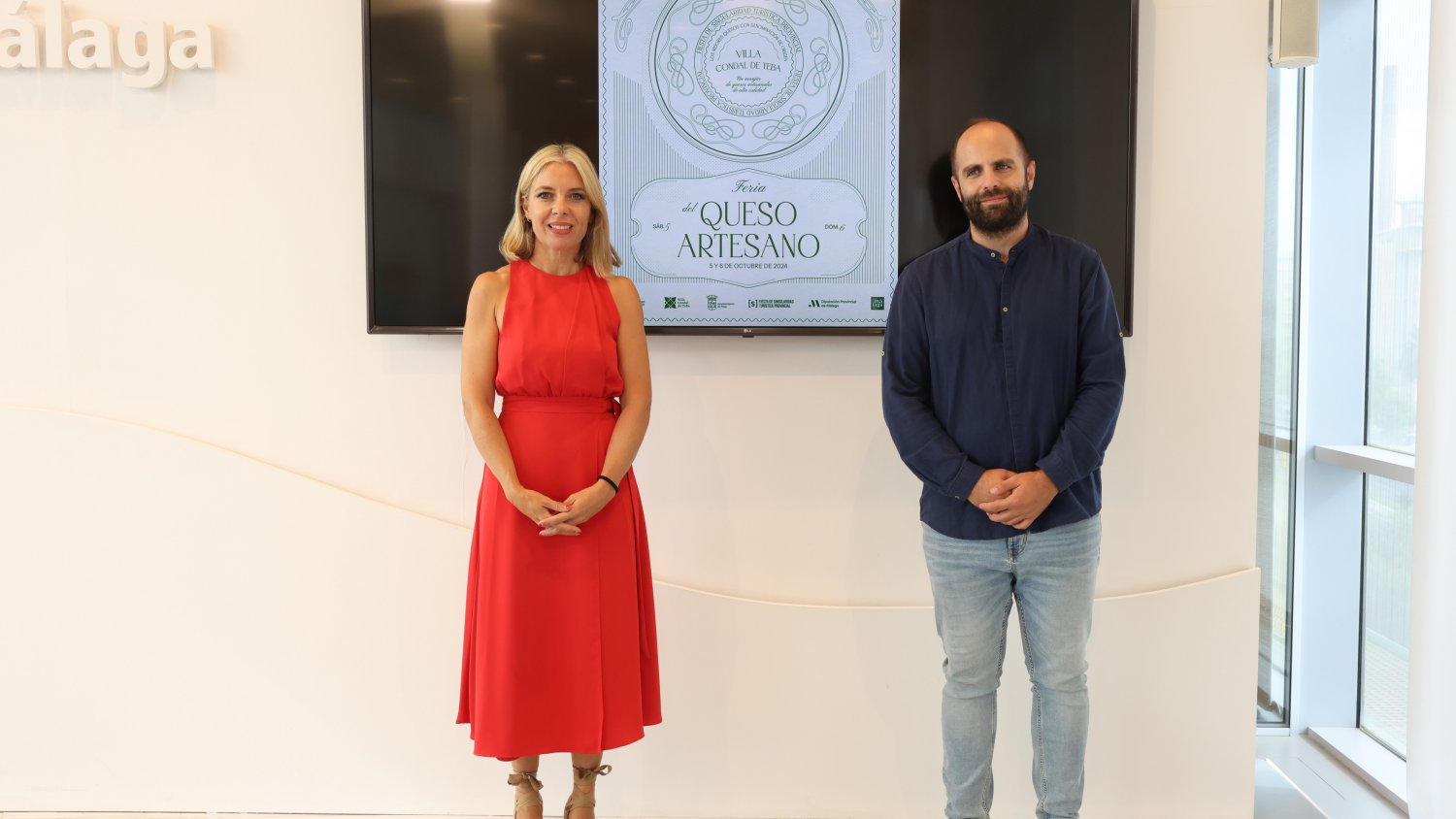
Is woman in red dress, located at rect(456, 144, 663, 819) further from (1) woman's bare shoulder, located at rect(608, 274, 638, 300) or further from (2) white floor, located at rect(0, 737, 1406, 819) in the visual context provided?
(2) white floor, located at rect(0, 737, 1406, 819)

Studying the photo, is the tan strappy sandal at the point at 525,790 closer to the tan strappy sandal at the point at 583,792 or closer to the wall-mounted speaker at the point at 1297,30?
the tan strappy sandal at the point at 583,792

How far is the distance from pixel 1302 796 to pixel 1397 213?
1.68m

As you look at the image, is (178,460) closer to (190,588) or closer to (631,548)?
(190,588)

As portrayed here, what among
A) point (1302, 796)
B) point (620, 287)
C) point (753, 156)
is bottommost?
point (1302, 796)

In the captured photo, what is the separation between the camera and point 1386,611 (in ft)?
9.80

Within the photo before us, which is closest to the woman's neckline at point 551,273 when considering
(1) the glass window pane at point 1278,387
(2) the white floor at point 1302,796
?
(2) the white floor at point 1302,796

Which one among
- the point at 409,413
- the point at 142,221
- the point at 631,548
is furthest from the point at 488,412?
the point at 142,221

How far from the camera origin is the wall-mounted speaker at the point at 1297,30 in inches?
98.7

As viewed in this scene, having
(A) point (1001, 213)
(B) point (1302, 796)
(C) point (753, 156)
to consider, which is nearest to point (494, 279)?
(C) point (753, 156)

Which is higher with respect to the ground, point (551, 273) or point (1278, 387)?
point (551, 273)

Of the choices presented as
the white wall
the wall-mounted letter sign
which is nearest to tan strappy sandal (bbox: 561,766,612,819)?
the white wall

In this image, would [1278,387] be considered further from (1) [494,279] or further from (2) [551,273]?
(1) [494,279]

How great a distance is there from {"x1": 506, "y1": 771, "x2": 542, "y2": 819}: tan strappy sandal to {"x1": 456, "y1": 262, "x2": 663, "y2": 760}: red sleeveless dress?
132 millimetres

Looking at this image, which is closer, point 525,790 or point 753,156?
point 525,790
